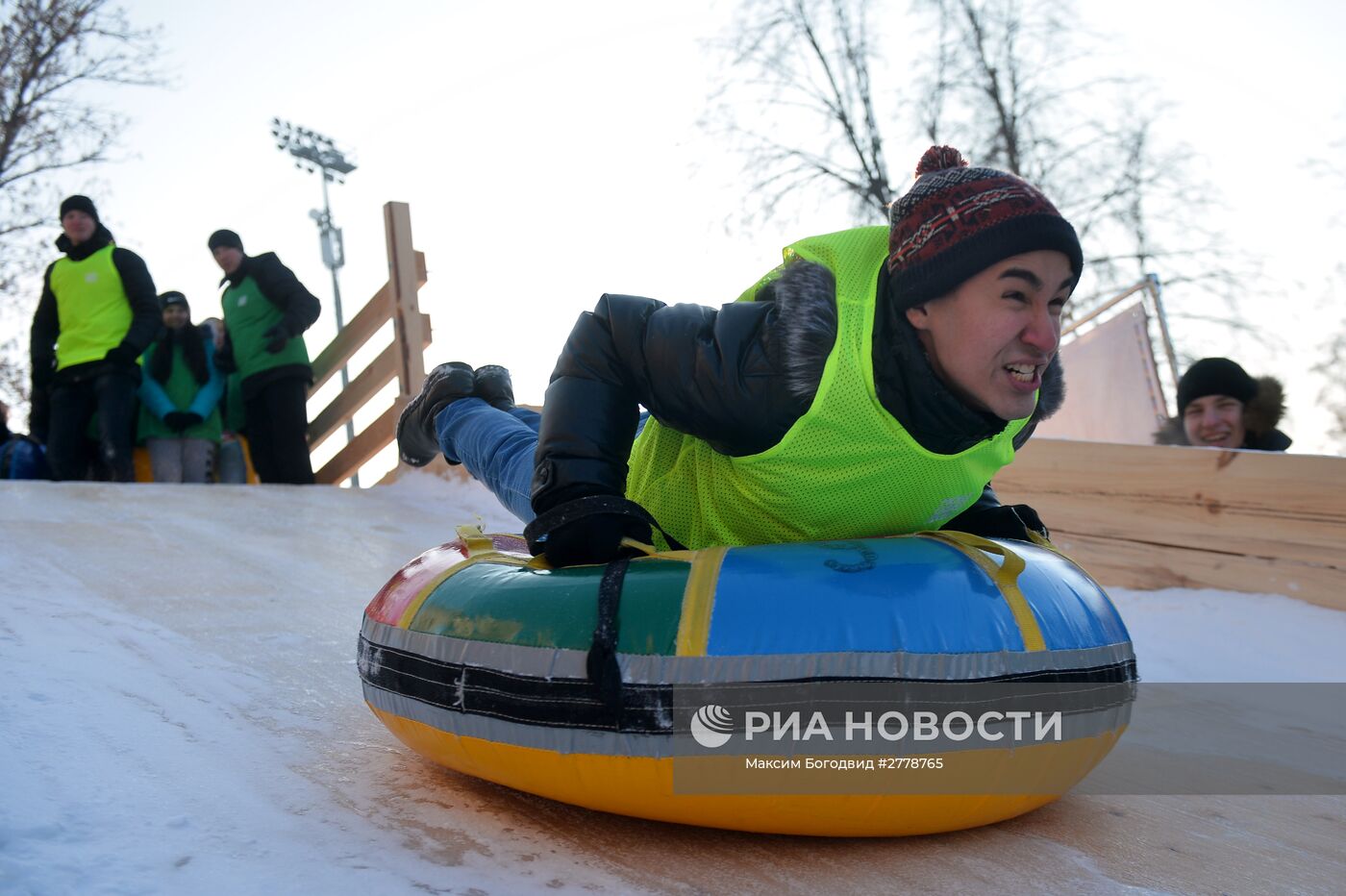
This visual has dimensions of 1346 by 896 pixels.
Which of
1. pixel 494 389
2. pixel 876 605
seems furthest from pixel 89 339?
pixel 876 605

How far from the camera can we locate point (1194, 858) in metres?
1.64

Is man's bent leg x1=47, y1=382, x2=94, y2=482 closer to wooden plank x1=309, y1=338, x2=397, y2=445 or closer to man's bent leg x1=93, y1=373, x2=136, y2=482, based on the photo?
man's bent leg x1=93, y1=373, x2=136, y2=482

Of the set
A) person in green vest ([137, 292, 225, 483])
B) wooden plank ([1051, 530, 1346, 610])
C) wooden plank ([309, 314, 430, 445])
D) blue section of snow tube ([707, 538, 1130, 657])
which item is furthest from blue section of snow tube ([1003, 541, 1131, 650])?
person in green vest ([137, 292, 225, 483])

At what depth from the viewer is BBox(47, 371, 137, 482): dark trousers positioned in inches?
227

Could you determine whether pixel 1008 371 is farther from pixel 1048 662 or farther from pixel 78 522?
pixel 78 522

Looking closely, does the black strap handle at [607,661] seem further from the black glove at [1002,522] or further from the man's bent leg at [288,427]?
the man's bent leg at [288,427]

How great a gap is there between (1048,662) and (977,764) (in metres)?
0.19

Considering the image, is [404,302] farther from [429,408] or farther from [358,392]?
[429,408]

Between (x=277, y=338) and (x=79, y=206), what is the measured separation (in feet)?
3.84

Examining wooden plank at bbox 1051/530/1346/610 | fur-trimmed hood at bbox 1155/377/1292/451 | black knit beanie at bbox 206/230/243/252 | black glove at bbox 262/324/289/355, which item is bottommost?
wooden plank at bbox 1051/530/1346/610

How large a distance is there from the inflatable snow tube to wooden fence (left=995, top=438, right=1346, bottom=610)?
6.86 ft

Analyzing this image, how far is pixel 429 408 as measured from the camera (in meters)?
3.09

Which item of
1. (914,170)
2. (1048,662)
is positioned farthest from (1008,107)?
(1048,662)

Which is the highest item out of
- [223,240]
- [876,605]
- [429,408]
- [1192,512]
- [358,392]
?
[223,240]
